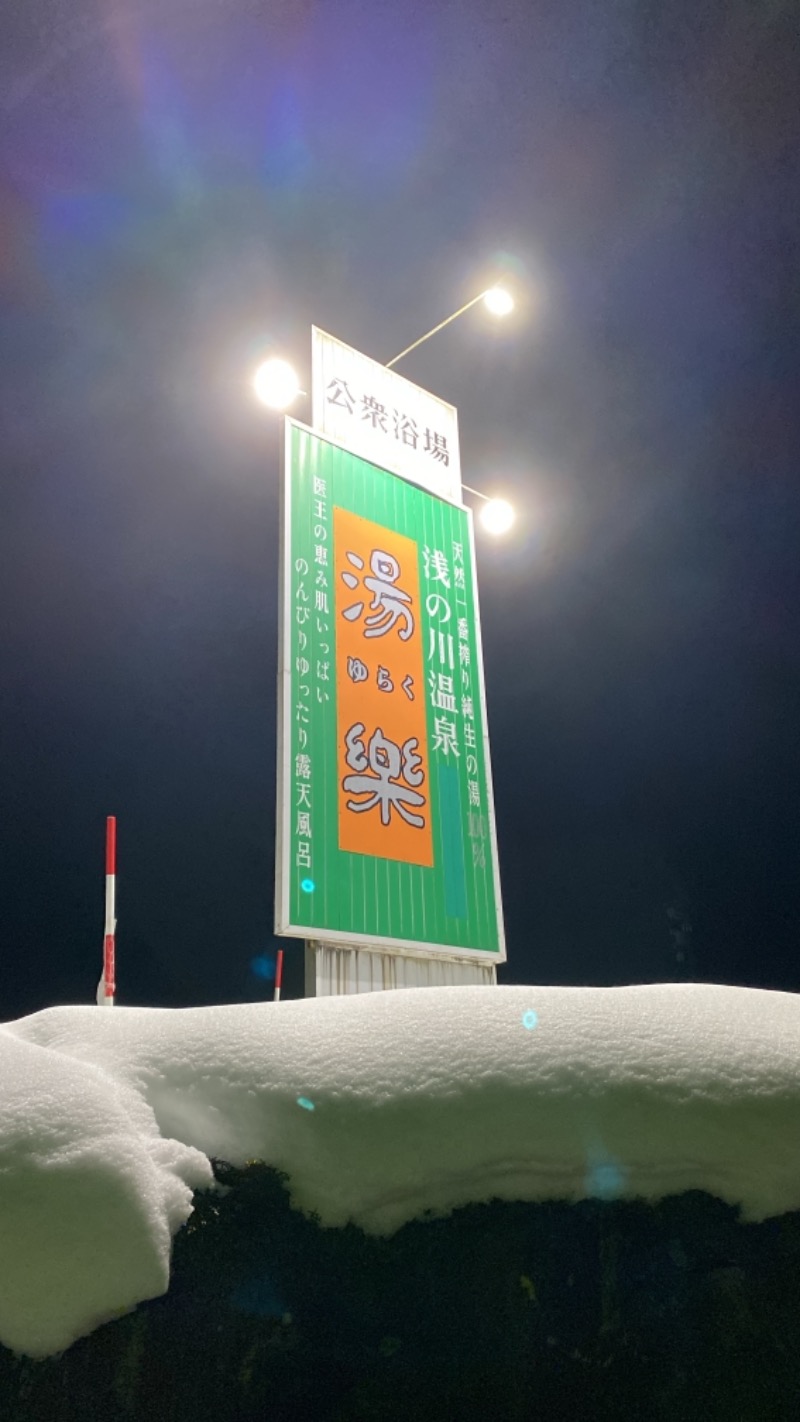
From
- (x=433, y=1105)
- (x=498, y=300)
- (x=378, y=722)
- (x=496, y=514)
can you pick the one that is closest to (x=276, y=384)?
(x=496, y=514)

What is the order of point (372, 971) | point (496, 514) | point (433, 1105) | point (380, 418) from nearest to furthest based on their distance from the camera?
point (433, 1105) < point (372, 971) < point (380, 418) < point (496, 514)

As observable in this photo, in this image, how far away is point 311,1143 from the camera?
4.08 feet

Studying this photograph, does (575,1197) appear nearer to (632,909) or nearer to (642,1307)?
(642,1307)

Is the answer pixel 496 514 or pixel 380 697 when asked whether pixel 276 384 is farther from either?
pixel 380 697

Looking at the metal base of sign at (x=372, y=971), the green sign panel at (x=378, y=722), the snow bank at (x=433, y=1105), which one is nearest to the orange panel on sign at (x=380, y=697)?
the green sign panel at (x=378, y=722)

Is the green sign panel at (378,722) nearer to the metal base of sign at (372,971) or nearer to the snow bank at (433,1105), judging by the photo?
the metal base of sign at (372,971)

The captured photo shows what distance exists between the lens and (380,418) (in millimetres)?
6023

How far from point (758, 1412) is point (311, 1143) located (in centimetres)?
69

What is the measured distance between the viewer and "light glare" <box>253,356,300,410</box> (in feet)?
20.0

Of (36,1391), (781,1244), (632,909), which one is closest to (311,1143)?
(36,1391)

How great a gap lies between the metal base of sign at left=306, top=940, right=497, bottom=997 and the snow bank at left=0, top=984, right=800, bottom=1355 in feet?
9.12

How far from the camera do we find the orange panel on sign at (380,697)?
186 inches

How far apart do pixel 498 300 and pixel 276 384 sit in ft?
7.45

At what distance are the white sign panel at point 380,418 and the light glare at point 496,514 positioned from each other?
89cm
